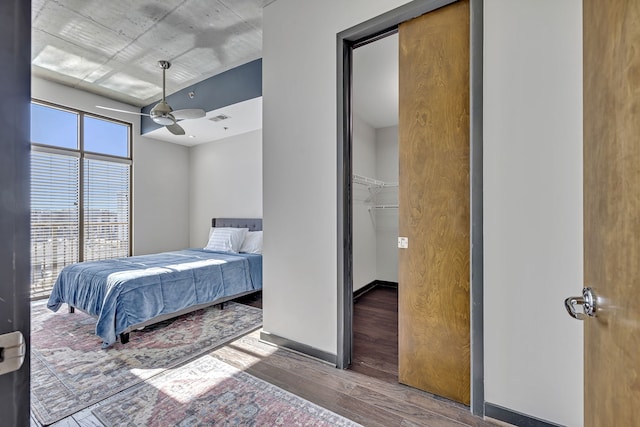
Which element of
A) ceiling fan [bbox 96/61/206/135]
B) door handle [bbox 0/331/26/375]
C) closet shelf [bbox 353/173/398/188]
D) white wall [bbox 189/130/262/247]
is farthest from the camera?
white wall [bbox 189/130/262/247]

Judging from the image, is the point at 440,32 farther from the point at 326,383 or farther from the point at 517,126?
the point at 326,383

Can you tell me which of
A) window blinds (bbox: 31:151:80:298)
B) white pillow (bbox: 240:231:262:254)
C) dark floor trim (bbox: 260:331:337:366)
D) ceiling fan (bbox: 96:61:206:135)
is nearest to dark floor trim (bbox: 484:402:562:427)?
dark floor trim (bbox: 260:331:337:366)

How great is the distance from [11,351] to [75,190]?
5.42 metres

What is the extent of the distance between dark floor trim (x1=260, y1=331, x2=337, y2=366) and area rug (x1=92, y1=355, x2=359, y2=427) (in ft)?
1.57

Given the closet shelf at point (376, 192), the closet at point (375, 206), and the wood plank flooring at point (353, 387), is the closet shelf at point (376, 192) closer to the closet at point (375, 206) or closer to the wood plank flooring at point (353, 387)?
the closet at point (375, 206)

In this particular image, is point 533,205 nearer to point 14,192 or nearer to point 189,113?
point 14,192

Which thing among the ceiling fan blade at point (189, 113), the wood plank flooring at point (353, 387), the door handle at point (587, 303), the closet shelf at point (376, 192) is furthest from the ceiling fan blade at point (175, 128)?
the door handle at point (587, 303)

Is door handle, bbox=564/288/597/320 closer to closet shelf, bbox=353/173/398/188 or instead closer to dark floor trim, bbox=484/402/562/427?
dark floor trim, bbox=484/402/562/427

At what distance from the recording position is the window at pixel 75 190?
13.8ft

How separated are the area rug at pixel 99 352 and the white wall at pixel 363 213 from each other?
166 cm

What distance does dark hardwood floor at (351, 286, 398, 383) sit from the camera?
226 cm

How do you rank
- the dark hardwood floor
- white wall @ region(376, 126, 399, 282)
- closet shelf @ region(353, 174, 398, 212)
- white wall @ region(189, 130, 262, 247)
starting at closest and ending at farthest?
the dark hardwood floor, closet shelf @ region(353, 174, 398, 212), white wall @ region(376, 126, 399, 282), white wall @ region(189, 130, 262, 247)

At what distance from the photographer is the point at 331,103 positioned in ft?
7.64

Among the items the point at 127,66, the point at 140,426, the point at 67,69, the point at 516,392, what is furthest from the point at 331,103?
the point at 67,69
